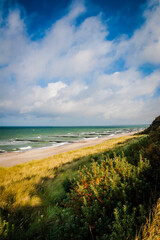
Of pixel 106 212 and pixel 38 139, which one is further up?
pixel 106 212

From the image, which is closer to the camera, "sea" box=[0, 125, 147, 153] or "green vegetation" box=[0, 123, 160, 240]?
"green vegetation" box=[0, 123, 160, 240]

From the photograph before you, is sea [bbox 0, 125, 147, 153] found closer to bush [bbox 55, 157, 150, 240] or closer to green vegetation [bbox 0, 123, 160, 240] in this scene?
green vegetation [bbox 0, 123, 160, 240]

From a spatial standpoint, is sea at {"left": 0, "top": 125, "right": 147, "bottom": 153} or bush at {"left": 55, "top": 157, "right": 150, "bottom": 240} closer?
bush at {"left": 55, "top": 157, "right": 150, "bottom": 240}

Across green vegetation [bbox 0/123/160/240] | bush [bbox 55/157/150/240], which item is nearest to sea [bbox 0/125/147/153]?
green vegetation [bbox 0/123/160/240]

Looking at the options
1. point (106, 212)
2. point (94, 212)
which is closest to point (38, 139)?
point (106, 212)

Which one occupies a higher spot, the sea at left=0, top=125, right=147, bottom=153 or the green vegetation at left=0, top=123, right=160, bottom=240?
the green vegetation at left=0, top=123, right=160, bottom=240

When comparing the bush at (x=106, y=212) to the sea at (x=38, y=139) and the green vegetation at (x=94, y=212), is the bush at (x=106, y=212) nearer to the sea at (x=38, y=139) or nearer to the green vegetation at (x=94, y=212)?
the green vegetation at (x=94, y=212)

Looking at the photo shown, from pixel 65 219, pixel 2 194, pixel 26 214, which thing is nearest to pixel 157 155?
pixel 65 219

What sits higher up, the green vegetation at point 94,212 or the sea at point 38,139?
the green vegetation at point 94,212

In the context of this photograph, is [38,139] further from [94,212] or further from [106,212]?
[94,212]

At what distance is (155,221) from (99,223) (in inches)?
38.8

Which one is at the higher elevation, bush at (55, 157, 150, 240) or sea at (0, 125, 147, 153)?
bush at (55, 157, 150, 240)

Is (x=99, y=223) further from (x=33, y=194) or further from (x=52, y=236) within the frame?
(x=33, y=194)

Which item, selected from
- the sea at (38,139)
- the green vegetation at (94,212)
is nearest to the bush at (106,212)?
the green vegetation at (94,212)
